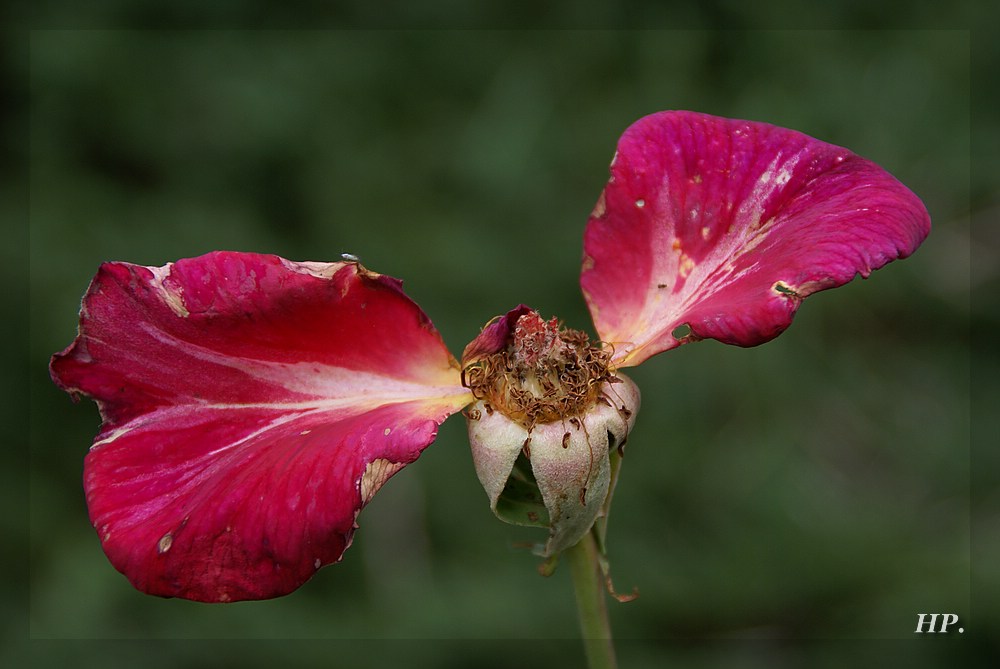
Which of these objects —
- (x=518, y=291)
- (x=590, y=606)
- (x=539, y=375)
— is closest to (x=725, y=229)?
(x=539, y=375)

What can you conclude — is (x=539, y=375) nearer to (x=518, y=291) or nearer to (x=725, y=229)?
(x=725, y=229)

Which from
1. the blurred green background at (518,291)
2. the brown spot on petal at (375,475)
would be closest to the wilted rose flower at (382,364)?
the brown spot on petal at (375,475)

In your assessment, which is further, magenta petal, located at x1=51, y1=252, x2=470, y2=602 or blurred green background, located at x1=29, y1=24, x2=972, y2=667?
blurred green background, located at x1=29, y1=24, x2=972, y2=667

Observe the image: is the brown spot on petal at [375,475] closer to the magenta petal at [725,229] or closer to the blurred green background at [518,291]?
the magenta petal at [725,229]

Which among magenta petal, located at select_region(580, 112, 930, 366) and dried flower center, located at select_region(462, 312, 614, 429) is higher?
magenta petal, located at select_region(580, 112, 930, 366)

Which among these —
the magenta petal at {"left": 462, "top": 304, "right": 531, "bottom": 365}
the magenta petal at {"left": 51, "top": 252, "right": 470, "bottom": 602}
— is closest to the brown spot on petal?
the magenta petal at {"left": 51, "top": 252, "right": 470, "bottom": 602}

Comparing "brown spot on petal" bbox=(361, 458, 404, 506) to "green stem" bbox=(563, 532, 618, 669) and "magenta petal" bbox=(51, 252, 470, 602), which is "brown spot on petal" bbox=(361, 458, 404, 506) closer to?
"magenta petal" bbox=(51, 252, 470, 602)

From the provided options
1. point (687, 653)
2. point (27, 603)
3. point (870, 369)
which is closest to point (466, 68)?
point (870, 369)
